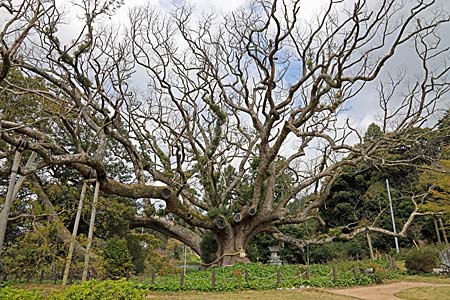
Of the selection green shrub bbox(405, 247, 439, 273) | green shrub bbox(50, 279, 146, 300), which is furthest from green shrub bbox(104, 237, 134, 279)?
green shrub bbox(405, 247, 439, 273)

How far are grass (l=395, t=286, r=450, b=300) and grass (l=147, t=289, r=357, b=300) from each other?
1.61 metres

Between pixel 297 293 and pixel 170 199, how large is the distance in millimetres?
5309

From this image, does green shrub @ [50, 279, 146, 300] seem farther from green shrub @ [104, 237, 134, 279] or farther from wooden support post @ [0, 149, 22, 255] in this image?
green shrub @ [104, 237, 134, 279]

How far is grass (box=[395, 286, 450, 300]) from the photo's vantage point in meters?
8.19

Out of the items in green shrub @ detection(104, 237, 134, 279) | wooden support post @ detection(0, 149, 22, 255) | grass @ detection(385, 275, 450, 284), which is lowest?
grass @ detection(385, 275, 450, 284)

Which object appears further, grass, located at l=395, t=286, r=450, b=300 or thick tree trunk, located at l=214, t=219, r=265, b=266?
thick tree trunk, located at l=214, t=219, r=265, b=266

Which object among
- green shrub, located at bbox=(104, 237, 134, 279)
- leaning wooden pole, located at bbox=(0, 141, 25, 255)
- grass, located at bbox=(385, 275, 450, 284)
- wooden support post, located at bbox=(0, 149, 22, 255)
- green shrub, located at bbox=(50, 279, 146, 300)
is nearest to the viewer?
green shrub, located at bbox=(50, 279, 146, 300)

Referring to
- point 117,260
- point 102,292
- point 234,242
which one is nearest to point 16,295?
point 102,292

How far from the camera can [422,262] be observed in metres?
13.4

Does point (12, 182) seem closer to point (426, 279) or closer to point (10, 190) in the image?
point (10, 190)

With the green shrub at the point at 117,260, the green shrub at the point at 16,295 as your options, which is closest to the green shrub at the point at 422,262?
the green shrub at the point at 117,260

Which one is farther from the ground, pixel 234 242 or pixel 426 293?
pixel 234 242

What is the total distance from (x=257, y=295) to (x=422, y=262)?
8.14 metres

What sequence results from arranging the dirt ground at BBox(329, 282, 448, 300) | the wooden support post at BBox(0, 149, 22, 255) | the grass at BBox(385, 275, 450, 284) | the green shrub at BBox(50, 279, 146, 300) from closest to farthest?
the green shrub at BBox(50, 279, 146, 300), the wooden support post at BBox(0, 149, 22, 255), the dirt ground at BBox(329, 282, 448, 300), the grass at BBox(385, 275, 450, 284)
